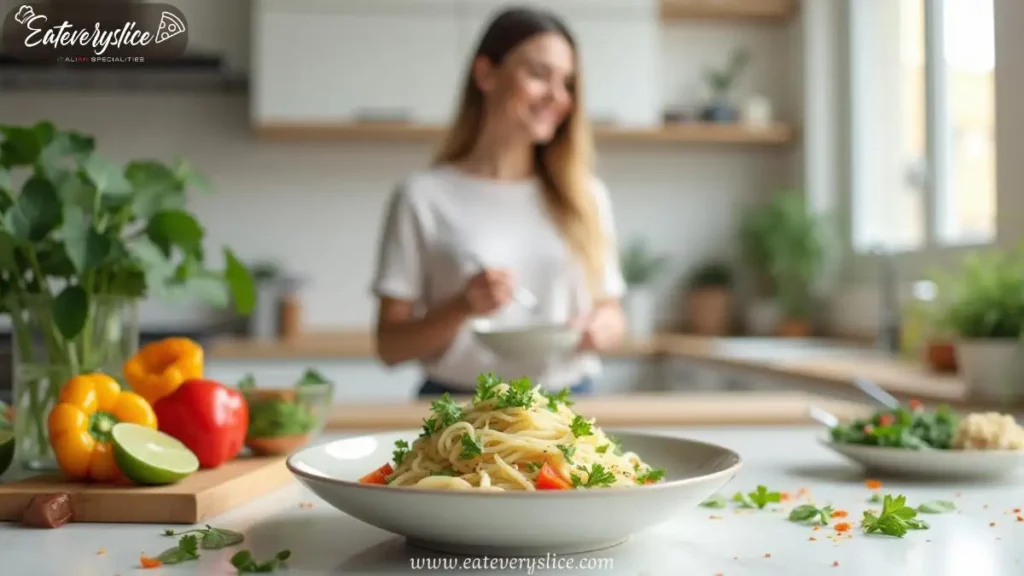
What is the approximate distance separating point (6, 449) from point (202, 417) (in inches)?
7.7

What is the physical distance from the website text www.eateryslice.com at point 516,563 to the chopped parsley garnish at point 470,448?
8 cm

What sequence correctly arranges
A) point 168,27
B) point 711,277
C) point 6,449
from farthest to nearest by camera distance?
point 711,277
point 168,27
point 6,449

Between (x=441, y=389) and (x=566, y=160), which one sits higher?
(x=566, y=160)

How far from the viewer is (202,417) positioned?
107cm

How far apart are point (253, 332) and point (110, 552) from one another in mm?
3223

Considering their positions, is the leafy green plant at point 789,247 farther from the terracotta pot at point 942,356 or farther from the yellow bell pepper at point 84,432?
the yellow bell pepper at point 84,432

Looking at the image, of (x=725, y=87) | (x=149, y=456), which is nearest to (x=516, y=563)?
(x=149, y=456)

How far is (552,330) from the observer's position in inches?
68.2

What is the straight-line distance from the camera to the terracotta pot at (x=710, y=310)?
13.9 ft

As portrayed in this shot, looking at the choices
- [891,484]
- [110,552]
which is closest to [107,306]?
[110,552]

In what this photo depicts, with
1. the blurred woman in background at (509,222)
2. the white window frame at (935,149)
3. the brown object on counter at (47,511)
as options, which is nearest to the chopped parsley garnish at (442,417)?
the brown object on counter at (47,511)

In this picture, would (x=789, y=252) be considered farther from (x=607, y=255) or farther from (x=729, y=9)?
(x=607, y=255)

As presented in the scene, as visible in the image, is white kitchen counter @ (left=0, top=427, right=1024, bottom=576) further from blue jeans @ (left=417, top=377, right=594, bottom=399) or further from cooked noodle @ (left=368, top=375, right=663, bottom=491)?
blue jeans @ (left=417, top=377, right=594, bottom=399)

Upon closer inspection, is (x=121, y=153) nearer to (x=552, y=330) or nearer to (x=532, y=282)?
(x=532, y=282)
